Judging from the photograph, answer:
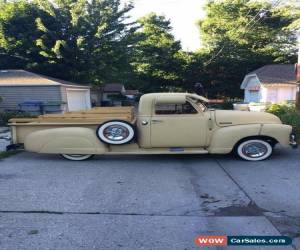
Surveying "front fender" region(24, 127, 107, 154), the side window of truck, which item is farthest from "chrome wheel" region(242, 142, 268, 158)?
"front fender" region(24, 127, 107, 154)

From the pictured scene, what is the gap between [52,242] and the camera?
3.21 metres

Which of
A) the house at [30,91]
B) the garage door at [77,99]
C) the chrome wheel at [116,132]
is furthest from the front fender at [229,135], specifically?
the garage door at [77,99]

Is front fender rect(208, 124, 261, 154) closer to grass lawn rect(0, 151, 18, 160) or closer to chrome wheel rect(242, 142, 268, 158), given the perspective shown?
chrome wheel rect(242, 142, 268, 158)

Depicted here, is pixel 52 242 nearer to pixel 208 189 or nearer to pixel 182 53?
pixel 208 189

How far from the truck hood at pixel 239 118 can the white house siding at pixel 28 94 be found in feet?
53.0

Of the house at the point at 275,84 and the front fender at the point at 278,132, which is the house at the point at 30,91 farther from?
the house at the point at 275,84

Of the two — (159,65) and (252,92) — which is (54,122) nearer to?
(252,92)

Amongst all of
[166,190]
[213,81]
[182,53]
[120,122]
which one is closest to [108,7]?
[182,53]

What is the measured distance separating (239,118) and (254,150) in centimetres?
82

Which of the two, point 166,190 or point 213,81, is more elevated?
point 213,81

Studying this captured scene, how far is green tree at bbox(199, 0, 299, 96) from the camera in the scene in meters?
34.6

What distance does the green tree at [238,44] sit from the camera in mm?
34625

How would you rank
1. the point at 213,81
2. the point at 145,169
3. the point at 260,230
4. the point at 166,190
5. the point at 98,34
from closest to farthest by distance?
1. the point at 260,230
2. the point at 166,190
3. the point at 145,169
4. the point at 98,34
5. the point at 213,81

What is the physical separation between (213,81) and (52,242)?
33.2 m
